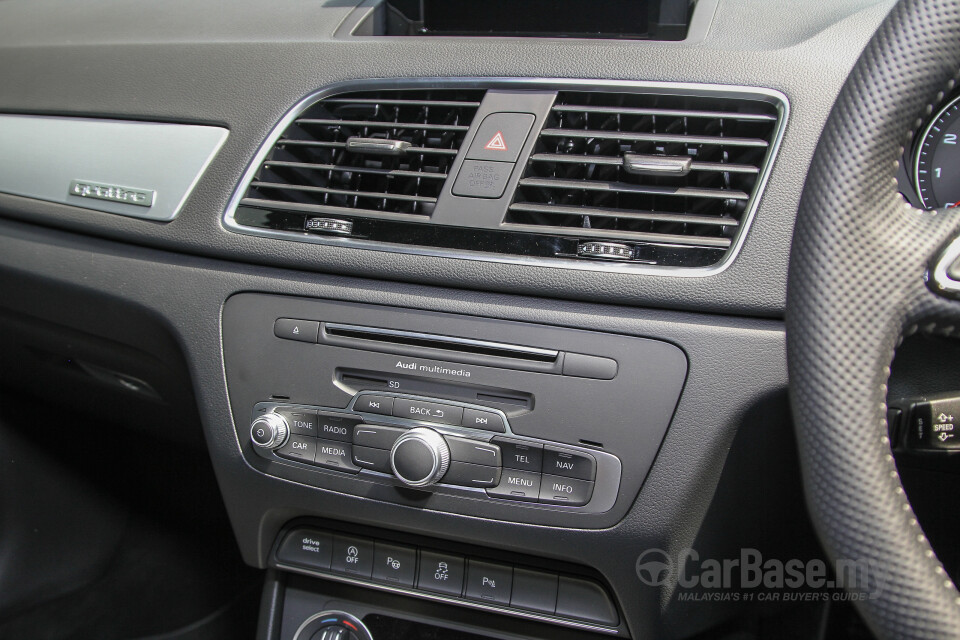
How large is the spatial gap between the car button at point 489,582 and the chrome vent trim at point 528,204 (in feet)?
1.35

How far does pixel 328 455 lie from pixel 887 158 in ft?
2.31

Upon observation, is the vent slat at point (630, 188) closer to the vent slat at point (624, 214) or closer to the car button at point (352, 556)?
the vent slat at point (624, 214)

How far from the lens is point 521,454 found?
0.95 meters

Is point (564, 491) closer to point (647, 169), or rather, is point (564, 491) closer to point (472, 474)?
point (472, 474)

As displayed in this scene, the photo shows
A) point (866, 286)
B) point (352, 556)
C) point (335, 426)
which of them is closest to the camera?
point (866, 286)

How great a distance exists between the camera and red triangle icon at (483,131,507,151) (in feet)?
3.15

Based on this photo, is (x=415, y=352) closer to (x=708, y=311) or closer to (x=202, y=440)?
(x=708, y=311)

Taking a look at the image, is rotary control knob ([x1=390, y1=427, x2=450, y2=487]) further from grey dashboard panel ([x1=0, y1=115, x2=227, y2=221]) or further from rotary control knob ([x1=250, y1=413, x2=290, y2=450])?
grey dashboard panel ([x1=0, y1=115, x2=227, y2=221])

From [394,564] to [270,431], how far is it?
0.84 feet

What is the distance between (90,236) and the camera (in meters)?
1.17

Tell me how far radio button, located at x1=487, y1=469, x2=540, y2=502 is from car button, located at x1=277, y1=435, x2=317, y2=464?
0.81ft

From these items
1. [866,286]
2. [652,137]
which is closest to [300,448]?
[652,137]

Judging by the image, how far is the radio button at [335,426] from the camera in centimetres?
101

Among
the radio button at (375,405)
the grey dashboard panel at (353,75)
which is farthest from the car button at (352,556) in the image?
the grey dashboard panel at (353,75)
